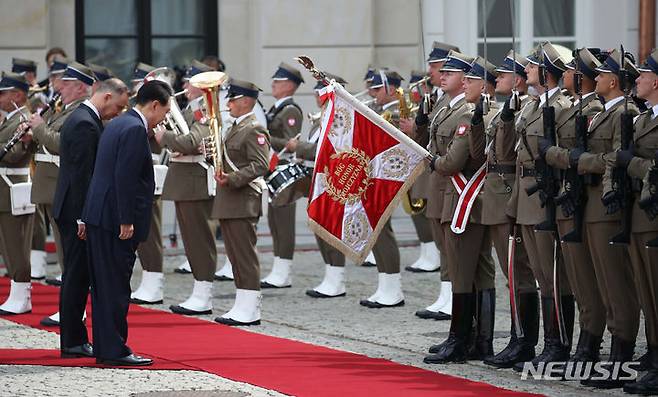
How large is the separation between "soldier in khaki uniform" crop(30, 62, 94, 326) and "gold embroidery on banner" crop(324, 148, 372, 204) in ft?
9.11

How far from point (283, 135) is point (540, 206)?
5.63 m

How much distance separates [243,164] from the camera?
1290cm

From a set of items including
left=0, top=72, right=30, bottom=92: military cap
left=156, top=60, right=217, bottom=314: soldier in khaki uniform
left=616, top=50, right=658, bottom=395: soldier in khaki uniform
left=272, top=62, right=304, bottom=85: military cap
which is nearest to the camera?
left=616, top=50, right=658, bottom=395: soldier in khaki uniform

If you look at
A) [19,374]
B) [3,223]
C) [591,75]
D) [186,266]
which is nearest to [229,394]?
[19,374]

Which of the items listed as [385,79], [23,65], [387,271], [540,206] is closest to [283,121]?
[385,79]

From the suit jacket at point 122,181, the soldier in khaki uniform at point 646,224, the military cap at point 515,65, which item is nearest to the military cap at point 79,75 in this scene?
the suit jacket at point 122,181

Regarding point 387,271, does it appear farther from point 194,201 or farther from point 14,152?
point 14,152

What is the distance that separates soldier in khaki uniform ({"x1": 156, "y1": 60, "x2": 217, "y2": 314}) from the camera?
13.6m

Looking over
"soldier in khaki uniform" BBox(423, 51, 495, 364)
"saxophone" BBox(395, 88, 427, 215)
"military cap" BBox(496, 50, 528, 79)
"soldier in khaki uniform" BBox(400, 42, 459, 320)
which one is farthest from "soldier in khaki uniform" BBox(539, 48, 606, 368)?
"saxophone" BBox(395, 88, 427, 215)

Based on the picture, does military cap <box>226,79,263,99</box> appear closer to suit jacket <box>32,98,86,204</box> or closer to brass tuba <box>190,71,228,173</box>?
brass tuba <box>190,71,228,173</box>

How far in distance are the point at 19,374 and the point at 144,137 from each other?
1681 mm

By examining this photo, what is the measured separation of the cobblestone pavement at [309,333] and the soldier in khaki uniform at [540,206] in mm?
383

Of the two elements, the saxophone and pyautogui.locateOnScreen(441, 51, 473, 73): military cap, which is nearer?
pyautogui.locateOnScreen(441, 51, 473, 73): military cap

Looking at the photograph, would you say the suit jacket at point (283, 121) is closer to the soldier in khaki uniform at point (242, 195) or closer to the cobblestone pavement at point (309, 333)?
the cobblestone pavement at point (309, 333)
